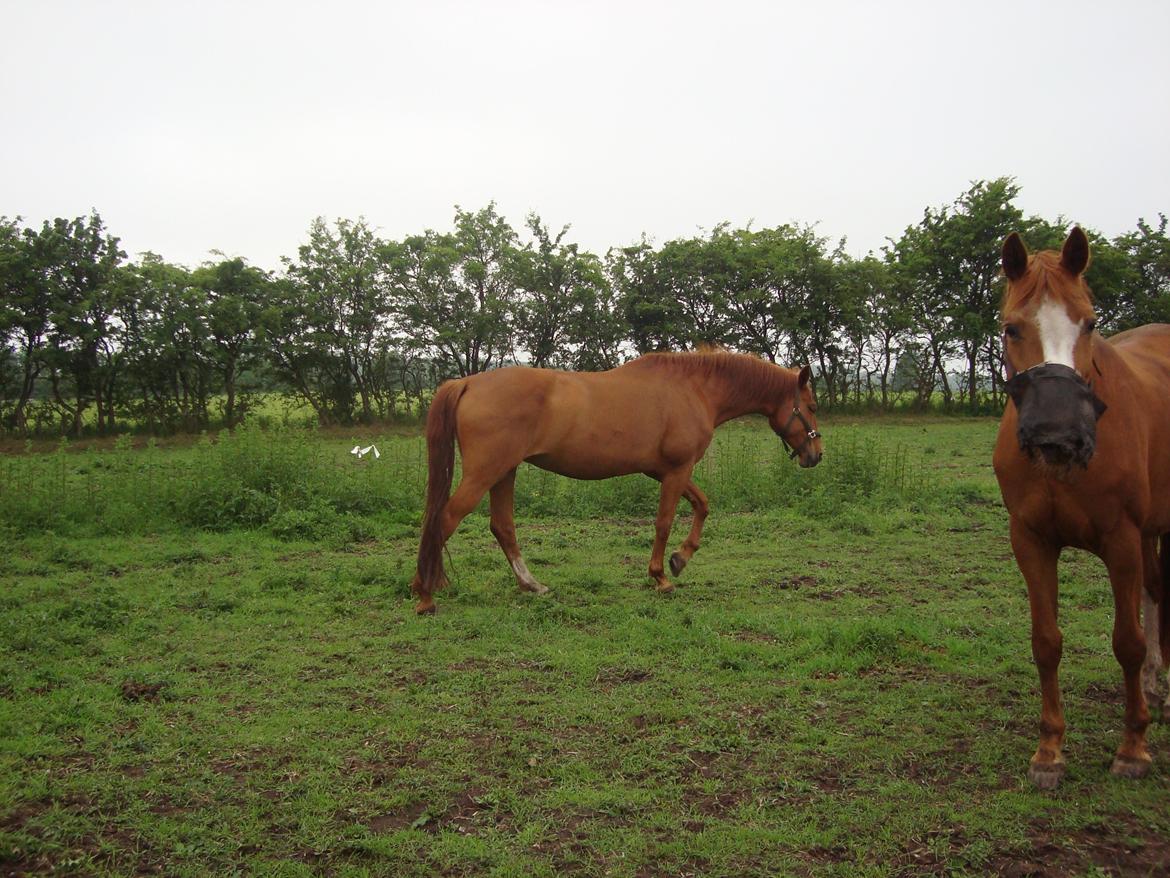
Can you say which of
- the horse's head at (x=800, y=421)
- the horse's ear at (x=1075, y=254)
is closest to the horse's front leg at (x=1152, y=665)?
the horse's ear at (x=1075, y=254)

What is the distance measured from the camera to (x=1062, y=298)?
308 centimetres

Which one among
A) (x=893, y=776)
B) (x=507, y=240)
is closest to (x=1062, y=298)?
(x=893, y=776)

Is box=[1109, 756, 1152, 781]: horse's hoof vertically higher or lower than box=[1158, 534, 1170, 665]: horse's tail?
lower

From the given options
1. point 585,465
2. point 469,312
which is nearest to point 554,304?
point 469,312

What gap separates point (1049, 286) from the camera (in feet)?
10.1

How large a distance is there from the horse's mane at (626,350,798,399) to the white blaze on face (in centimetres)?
428

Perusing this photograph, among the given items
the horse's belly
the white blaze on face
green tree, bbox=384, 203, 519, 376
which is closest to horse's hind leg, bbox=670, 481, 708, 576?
the horse's belly

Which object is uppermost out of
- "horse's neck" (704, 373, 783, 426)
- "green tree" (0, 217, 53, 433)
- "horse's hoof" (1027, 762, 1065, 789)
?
"green tree" (0, 217, 53, 433)

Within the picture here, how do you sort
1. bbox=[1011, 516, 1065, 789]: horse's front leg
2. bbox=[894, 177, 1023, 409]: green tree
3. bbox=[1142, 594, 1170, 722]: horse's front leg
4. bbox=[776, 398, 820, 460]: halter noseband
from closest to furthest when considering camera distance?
bbox=[1011, 516, 1065, 789]: horse's front leg → bbox=[1142, 594, 1170, 722]: horse's front leg → bbox=[776, 398, 820, 460]: halter noseband → bbox=[894, 177, 1023, 409]: green tree

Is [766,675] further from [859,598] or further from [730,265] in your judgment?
[730,265]

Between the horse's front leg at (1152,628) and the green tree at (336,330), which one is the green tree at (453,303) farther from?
the horse's front leg at (1152,628)

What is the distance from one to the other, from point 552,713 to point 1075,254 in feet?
10.6

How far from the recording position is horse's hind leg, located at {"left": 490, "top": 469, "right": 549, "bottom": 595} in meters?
6.59

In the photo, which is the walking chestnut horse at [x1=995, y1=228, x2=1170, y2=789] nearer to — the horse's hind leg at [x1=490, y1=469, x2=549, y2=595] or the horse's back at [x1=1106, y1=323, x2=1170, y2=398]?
the horse's back at [x1=1106, y1=323, x2=1170, y2=398]
